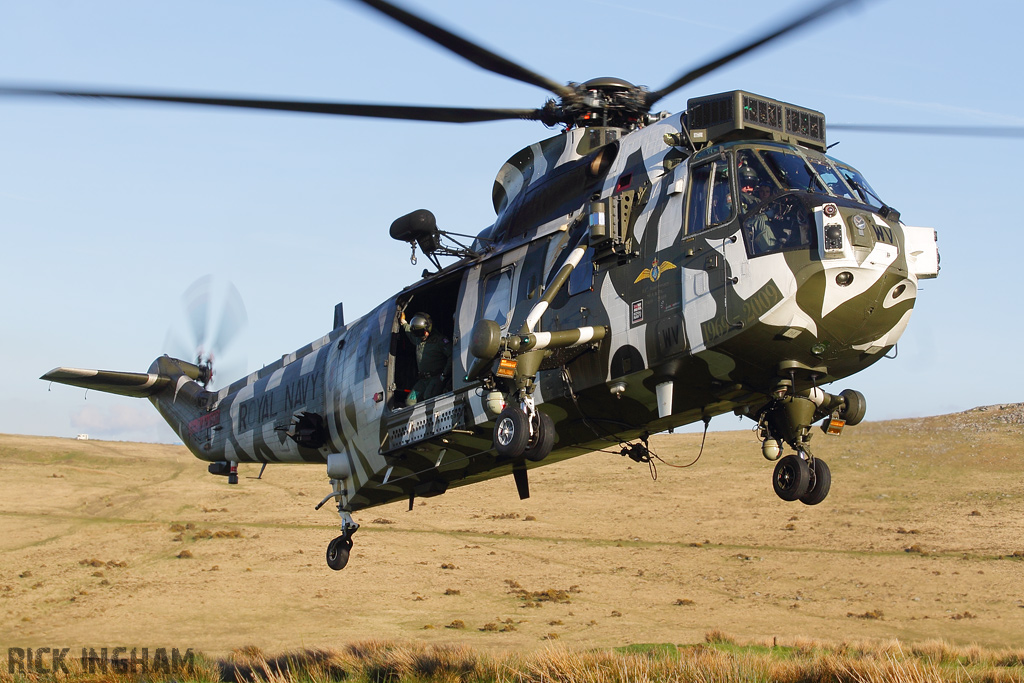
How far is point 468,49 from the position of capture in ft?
39.0

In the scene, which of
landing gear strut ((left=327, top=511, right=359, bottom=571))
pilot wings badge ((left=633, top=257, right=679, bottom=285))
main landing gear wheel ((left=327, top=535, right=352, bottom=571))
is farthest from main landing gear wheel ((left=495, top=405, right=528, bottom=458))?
main landing gear wheel ((left=327, top=535, right=352, bottom=571))

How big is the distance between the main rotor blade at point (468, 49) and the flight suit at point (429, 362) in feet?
A: 16.0

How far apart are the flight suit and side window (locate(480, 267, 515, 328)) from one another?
6.15 ft

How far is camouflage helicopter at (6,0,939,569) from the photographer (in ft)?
37.1

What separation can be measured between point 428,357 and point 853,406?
7.09m

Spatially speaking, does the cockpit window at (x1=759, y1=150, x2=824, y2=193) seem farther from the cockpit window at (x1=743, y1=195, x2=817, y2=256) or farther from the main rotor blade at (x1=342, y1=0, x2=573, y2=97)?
the main rotor blade at (x1=342, y1=0, x2=573, y2=97)

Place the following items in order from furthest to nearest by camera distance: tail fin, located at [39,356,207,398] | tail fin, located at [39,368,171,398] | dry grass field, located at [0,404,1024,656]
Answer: dry grass field, located at [0,404,1024,656]
tail fin, located at [39,356,207,398]
tail fin, located at [39,368,171,398]

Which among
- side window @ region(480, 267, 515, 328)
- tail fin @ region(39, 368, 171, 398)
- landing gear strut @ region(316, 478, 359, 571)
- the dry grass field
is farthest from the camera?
the dry grass field

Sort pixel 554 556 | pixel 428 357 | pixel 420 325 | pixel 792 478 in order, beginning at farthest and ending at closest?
pixel 554 556 → pixel 428 357 → pixel 420 325 → pixel 792 478

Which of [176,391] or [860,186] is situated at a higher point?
[860,186]

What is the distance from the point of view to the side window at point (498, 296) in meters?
14.8

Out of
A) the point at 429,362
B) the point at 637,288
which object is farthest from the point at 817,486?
the point at 429,362

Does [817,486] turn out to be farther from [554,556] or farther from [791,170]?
[554,556]

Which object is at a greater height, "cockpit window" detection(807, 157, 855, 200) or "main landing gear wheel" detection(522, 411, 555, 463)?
"cockpit window" detection(807, 157, 855, 200)
